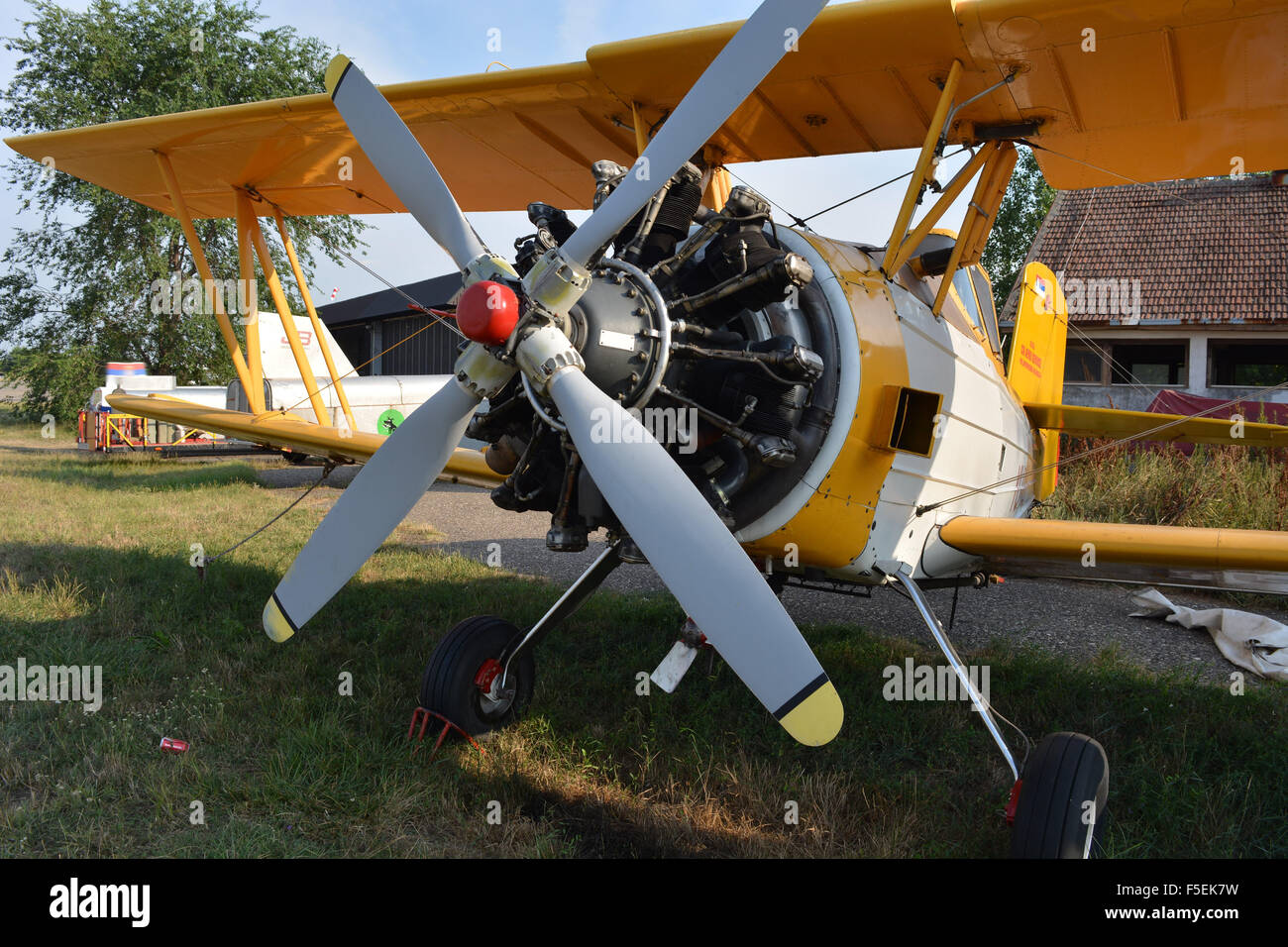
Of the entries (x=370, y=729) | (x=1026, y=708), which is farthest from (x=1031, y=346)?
(x=370, y=729)

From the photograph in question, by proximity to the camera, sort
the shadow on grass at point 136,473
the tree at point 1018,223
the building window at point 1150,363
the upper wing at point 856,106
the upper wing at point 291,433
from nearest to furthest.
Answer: the upper wing at point 856,106
the upper wing at point 291,433
the shadow on grass at point 136,473
the building window at point 1150,363
the tree at point 1018,223

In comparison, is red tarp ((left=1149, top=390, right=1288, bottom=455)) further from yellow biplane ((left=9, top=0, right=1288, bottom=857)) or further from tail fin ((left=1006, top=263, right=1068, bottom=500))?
yellow biplane ((left=9, top=0, right=1288, bottom=857))

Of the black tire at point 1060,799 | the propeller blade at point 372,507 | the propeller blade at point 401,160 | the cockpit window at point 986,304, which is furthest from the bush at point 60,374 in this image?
the black tire at point 1060,799

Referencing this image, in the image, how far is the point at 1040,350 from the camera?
6414mm

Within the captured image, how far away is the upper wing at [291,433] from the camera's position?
549 centimetres

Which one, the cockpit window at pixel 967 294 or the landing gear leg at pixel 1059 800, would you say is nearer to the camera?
the landing gear leg at pixel 1059 800

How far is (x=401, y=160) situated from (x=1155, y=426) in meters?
4.21

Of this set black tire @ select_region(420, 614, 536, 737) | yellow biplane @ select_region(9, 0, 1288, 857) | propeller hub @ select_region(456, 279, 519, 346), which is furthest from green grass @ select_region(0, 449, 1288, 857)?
propeller hub @ select_region(456, 279, 519, 346)

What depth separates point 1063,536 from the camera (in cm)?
353

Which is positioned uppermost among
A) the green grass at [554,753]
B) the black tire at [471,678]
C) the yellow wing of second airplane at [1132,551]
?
the yellow wing of second airplane at [1132,551]

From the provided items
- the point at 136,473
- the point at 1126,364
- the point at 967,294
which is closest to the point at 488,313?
the point at 967,294

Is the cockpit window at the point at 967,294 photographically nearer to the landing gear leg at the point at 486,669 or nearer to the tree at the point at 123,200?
the landing gear leg at the point at 486,669

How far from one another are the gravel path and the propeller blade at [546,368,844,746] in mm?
2841

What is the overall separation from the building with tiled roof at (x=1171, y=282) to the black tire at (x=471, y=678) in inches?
543
